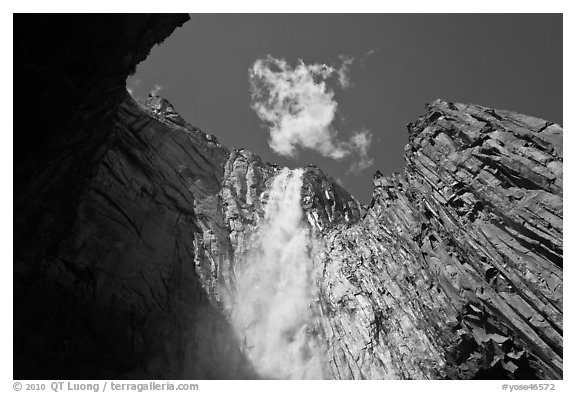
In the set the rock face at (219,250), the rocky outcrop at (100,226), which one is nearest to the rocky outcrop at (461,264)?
the rock face at (219,250)

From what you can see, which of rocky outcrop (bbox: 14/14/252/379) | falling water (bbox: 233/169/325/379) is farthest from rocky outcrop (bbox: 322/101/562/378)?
rocky outcrop (bbox: 14/14/252/379)

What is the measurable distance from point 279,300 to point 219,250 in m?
7.77

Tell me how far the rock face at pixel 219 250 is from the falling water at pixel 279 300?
1.15 meters

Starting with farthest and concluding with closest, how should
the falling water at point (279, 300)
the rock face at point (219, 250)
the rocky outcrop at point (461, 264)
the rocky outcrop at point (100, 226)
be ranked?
the falling water at point (279, 300), the rocky outcrop at point (461, 264), the rock face at point (219, 250), the rocky outcrop at point (100, 226)

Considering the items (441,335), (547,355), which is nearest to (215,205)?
(441,335)

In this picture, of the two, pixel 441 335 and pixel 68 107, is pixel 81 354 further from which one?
pixel 441 335

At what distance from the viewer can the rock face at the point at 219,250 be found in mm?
25453

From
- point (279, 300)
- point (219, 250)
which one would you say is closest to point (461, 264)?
point (279, 300)

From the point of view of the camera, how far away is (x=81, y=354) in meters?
30.1

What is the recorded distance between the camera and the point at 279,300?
46375 mm

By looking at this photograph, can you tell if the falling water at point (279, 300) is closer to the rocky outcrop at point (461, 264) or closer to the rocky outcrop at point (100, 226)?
the rocky outcrop at point (461, 264)

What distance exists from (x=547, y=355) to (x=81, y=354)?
Result: 29.2 m

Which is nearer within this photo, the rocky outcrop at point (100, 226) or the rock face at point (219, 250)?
the rocky outcrop at point (100, 226)

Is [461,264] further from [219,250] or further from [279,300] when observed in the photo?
[219,250]
